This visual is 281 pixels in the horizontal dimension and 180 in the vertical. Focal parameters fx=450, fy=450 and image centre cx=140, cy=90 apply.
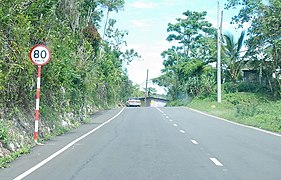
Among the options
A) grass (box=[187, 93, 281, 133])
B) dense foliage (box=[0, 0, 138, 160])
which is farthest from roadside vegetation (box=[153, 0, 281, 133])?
dense foliage (box=[0, 0, 138, 160])

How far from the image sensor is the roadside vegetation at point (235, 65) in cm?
4284

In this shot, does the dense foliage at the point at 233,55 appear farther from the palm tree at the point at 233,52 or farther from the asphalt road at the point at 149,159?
the asphalt road at the point at 149,159

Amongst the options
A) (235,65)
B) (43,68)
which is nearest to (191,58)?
(235,65)

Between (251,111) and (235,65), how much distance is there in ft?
79.0

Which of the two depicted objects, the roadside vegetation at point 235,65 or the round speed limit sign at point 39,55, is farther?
the roadside vegetation at point 235,65

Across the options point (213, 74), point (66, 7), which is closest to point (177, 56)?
point (213, 74)

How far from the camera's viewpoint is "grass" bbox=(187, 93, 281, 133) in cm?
2537

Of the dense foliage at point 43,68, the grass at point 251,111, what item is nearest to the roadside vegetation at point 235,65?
the grass at point 251,111

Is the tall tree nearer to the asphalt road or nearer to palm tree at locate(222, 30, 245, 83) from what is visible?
palm tree at locate(222, 30, 245, 83)

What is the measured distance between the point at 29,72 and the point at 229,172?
796 centimetres

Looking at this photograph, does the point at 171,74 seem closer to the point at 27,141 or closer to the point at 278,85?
the point at 278,85

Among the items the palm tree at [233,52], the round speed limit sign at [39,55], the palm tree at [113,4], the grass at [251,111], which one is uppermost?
the palm tree at [113,4]

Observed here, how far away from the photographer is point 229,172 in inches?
Answer: 390

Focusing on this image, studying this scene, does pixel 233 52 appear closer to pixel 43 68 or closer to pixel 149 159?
pixel 43 68
